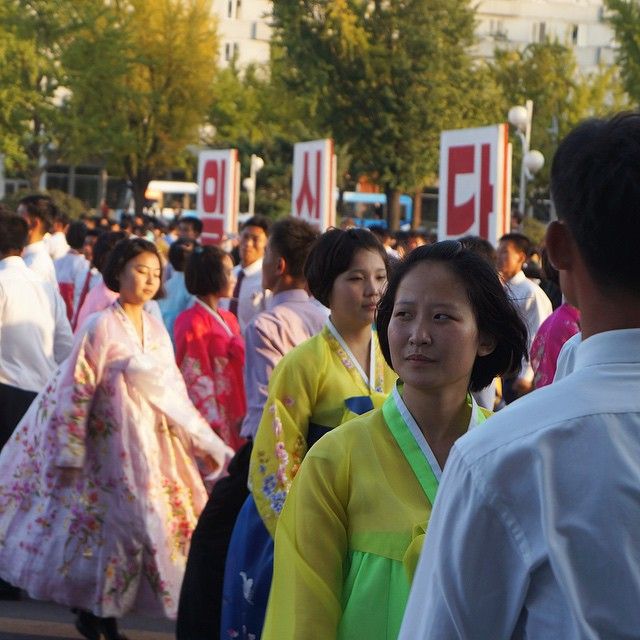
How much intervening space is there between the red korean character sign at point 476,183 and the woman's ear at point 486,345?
6.44 meters

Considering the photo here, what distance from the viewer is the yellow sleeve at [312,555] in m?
2.74

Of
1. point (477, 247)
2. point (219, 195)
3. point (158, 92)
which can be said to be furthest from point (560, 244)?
point (158, 92)

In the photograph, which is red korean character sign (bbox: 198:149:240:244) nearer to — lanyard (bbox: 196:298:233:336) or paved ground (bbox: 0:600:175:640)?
lanyard (bbox: 196:298:233:336)

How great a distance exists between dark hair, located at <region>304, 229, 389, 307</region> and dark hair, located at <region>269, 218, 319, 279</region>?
1234 mm

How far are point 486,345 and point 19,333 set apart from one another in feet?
15.6

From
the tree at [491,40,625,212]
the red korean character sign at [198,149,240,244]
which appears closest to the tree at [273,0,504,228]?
the tree at [491,40,625,212]

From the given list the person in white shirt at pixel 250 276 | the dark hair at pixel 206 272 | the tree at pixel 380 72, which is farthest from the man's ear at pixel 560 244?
the tree at pixel 380 72

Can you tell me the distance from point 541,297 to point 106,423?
10.9 feet

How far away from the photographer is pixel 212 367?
7617mm

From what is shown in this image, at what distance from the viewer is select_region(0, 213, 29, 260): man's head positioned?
769 centimetres

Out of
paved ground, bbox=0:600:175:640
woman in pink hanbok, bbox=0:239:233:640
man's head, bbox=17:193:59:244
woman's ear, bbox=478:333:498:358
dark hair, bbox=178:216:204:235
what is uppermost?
man's head, bbox=17:193:59:244

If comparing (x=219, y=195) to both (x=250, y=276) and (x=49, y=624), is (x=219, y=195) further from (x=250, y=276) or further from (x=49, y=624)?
(x=49, y=624)

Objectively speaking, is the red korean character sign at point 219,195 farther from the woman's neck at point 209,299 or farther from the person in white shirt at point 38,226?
the woman's neck at point 209,299

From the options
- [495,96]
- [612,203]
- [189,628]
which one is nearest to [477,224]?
[189,628]
